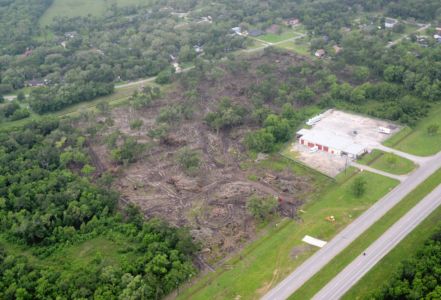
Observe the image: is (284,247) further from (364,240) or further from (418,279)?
(418,279)

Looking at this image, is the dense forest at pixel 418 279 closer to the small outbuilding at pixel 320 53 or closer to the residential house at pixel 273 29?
the small outbuilding at pixel 320 53

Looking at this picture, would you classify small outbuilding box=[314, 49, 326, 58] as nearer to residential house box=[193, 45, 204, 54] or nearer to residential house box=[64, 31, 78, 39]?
residential house box=[193, 45, 204, 54]

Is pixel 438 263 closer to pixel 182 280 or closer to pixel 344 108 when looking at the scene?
pixel 182 280

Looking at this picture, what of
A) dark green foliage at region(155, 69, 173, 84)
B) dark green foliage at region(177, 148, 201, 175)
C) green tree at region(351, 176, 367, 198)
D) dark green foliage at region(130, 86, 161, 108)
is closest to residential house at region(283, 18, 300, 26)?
dark green foliage at region(155, 69, 173, 84)

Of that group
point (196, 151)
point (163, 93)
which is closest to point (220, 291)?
point (196, 151)

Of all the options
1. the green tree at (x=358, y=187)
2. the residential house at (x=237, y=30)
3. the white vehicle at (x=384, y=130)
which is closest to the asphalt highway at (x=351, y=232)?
the green tree at (x=358, y=187)
